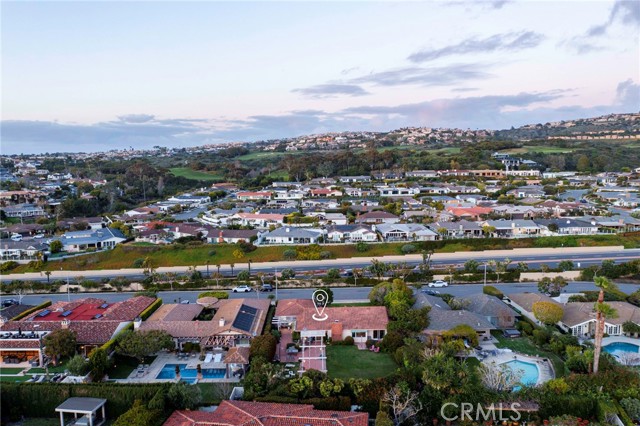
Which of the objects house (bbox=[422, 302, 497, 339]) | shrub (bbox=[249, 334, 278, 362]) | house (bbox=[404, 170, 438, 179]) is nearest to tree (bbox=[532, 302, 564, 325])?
house (bbox=[422, 302, 497, 339])

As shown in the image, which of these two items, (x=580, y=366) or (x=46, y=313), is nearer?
(x=580, y=366)

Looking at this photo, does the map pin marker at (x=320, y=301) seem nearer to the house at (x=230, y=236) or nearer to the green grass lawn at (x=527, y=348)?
the green grass lawn at (x=527, y=348)

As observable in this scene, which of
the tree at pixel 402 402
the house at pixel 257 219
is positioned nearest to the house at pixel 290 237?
the house at pixel 257 219

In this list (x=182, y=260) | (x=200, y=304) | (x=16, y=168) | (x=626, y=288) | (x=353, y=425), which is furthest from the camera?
(x=16, y=168)

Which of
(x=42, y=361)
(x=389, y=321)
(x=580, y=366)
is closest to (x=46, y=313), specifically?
(x=42, y=361)

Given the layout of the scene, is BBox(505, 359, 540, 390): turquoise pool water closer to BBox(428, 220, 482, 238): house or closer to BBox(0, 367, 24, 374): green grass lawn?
BBox(0, 367, 24, 374): green grass lawn

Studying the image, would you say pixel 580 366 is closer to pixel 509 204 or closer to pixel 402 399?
pixel 402 399
